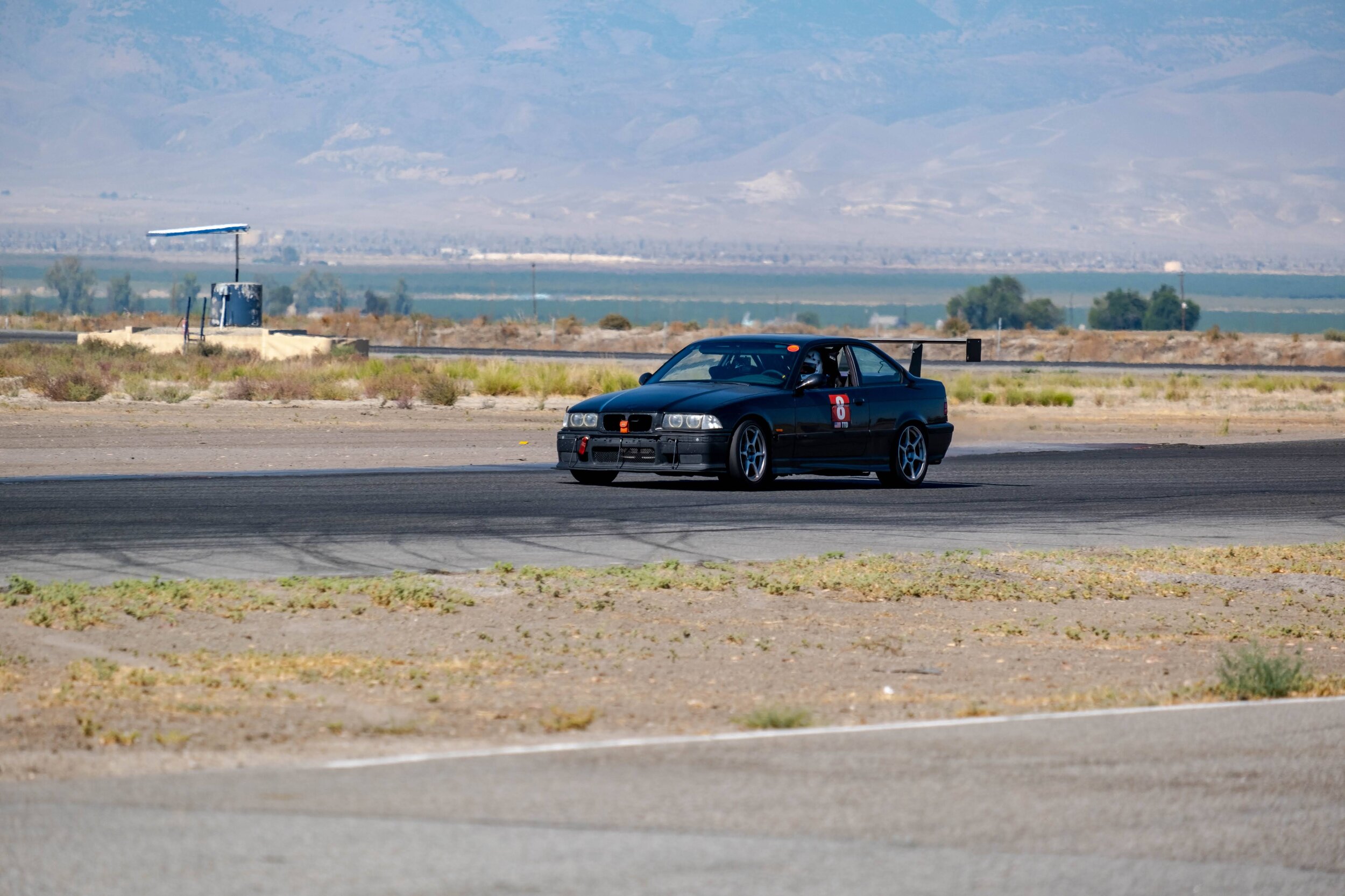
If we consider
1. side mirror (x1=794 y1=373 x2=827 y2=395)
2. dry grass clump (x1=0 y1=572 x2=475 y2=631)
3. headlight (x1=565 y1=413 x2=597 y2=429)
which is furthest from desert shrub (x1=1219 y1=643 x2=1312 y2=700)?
headlight (x1=565 y1=413 x2=597 y2=429)

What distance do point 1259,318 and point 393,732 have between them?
564 ft

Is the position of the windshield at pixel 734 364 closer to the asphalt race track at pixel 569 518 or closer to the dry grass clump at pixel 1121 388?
the asphalt race track at pixel 569 518

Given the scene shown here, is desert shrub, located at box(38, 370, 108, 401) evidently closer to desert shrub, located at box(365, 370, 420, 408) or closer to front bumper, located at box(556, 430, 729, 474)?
desert shrub, located at box(365, 370, 420, 408)

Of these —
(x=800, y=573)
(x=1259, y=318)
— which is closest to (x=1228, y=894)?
(x=800, y=573)

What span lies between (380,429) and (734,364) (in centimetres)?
1275

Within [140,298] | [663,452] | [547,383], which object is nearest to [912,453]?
[663,452]

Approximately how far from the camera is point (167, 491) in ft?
60.0

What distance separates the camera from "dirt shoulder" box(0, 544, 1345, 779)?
8.11 meters

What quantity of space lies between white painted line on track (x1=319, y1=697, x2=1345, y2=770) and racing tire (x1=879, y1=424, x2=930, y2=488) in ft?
38.8

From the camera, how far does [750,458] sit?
64.2 ft

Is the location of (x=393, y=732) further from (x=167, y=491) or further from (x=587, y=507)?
(x=167, y=491)

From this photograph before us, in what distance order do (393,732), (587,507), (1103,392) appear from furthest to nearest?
(1103,392), (587,507), (393,732)

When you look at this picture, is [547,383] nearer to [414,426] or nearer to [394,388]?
[394,388]

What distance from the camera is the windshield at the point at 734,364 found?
20391 mm
